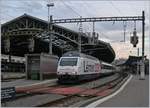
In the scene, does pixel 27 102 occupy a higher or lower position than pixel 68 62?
lower

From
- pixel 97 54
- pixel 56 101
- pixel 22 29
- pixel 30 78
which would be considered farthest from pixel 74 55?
pixel 97 54

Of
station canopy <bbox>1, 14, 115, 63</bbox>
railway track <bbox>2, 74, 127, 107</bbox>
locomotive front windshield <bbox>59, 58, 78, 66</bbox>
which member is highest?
station canopy <bbox>1, 14, 115, 63</bbox>

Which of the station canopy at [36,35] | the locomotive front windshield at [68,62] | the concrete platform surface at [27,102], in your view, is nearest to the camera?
the concrete platform surface at [27,102]

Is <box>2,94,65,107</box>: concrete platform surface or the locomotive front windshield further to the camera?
the locomotive front windshield

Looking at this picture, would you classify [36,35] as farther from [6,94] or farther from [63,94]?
[6,94]

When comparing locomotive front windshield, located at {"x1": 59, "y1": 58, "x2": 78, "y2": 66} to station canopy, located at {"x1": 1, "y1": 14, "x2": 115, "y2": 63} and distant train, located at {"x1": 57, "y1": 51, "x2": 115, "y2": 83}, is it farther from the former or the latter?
station canopy, located at {"x1": 1, "y1": 14, "x2": 115, "y2": 63}

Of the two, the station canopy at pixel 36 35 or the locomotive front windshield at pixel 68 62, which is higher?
the station canopy at pixel 36 35

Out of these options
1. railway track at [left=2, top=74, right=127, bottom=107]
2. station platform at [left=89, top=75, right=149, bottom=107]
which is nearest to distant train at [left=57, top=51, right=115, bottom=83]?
railway track at [left=2, top=74, right=127, bottom=107]

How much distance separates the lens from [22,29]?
79.7 m

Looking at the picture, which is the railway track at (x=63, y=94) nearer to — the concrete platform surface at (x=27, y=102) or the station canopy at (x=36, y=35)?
the concrete platform surface at (x=27, y=102)

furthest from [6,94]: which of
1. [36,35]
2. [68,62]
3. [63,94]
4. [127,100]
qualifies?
[36,35]

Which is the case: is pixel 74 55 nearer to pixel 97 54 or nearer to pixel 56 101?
pixel 56 101

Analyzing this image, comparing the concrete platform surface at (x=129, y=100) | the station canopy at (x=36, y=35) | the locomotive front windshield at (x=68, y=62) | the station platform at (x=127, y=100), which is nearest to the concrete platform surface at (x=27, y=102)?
the station platform at (x=127, y=100)

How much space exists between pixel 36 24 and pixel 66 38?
693 cm
